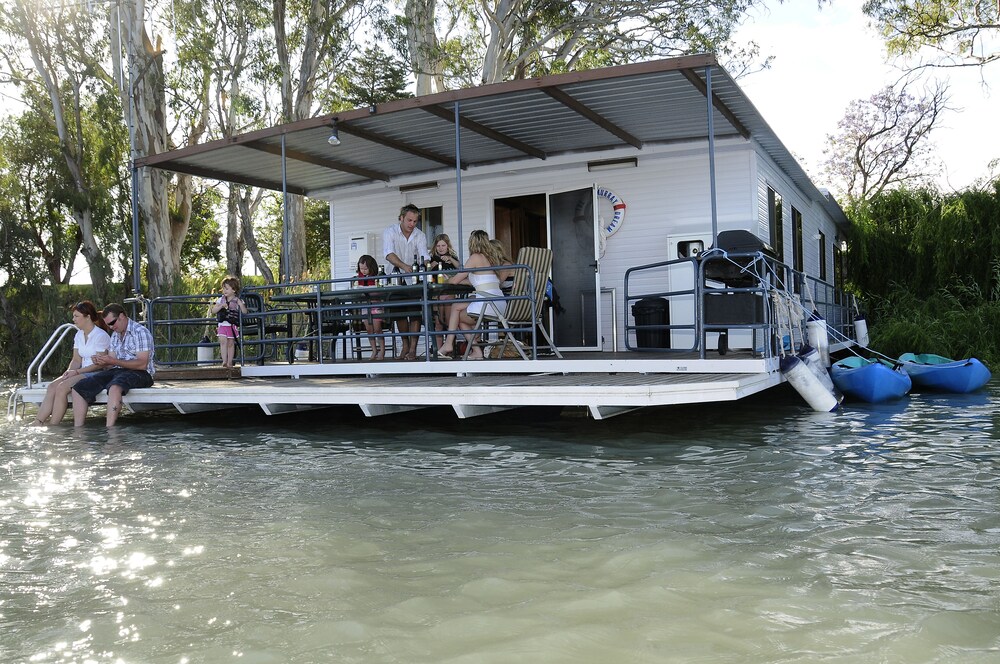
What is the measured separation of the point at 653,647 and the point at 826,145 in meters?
33.3

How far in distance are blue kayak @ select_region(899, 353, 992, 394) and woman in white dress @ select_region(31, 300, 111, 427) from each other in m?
8.88

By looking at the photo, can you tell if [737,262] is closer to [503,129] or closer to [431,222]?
[503,129]

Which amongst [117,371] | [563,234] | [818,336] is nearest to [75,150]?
[117,371]

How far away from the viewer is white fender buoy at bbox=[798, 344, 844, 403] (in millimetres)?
7781

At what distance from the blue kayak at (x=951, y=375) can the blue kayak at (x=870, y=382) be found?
108 centimetres

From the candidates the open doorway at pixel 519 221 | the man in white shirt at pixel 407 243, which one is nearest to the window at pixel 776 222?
the open doorway at pixel 519 221

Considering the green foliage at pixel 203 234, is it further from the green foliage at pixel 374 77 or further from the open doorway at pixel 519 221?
the open doorway at pixel 519 221

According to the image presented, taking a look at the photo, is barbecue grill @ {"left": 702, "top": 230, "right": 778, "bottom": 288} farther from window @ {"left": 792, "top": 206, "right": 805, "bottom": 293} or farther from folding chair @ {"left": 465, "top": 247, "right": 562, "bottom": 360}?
window @ {"left": 792, "top": 206, "right": 805, "bottom": 293}

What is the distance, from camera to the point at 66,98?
21.3m

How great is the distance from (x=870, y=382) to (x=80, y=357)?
787 centimetres

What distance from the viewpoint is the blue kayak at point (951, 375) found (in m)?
9.74

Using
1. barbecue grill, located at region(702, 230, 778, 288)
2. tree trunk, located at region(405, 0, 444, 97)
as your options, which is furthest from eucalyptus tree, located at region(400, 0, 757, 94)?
barbecue grill, located at region(702, 230, 778, 288)

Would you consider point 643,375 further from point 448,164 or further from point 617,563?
point 448,164

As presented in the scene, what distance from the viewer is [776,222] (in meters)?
10.8
